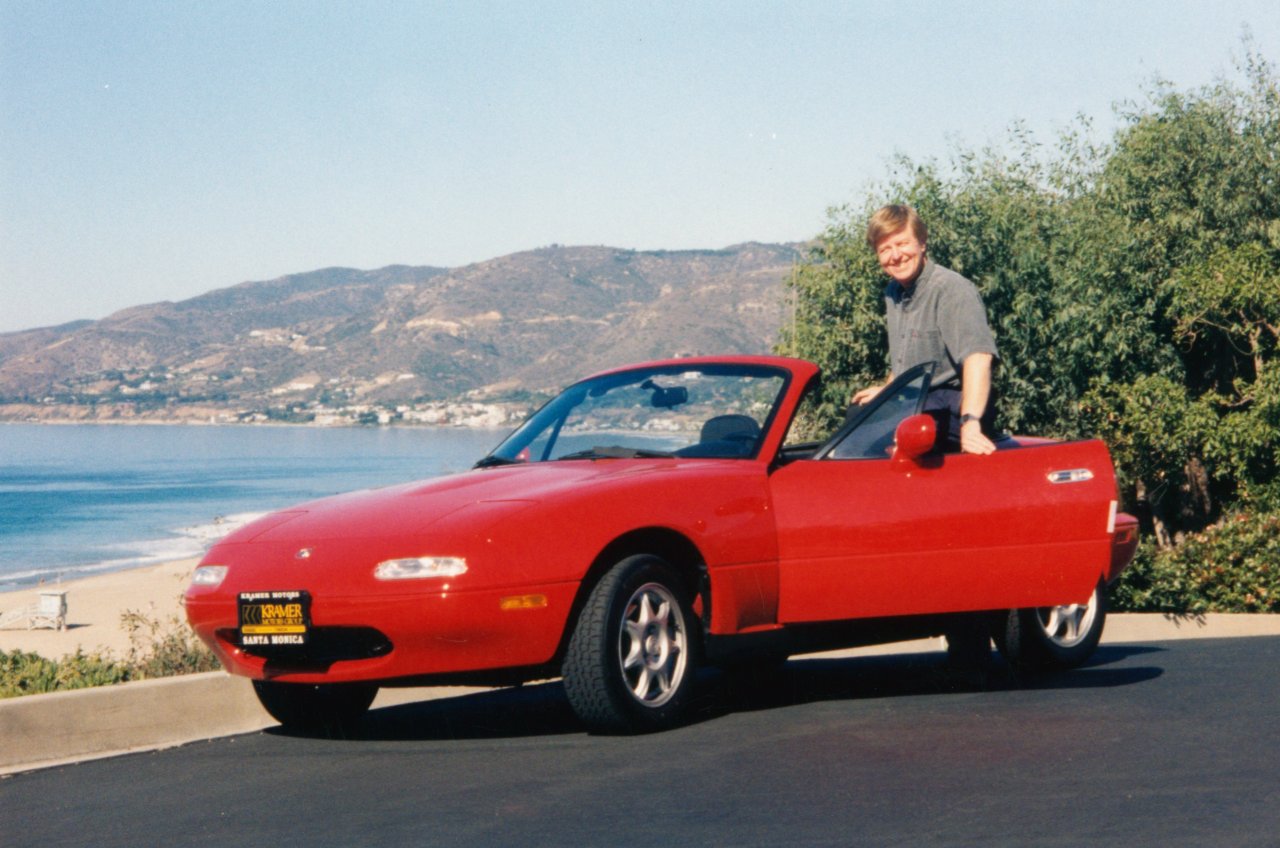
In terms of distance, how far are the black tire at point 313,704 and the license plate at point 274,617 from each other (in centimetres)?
60

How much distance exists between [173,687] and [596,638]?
2144mm

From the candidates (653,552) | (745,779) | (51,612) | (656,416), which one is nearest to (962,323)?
(656,416)

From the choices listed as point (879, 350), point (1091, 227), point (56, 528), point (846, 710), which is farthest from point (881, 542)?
point (56, 528)

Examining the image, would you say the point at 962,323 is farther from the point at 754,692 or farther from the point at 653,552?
the point at 754,692

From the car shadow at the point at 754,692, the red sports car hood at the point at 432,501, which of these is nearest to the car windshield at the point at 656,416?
the red sports car hood at the point at 432,501

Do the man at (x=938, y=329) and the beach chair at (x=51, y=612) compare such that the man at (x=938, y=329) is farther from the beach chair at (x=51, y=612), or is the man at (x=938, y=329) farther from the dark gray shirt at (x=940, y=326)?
the beach chair at (x=51, y=612)

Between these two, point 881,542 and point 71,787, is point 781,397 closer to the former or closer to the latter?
point 881,542

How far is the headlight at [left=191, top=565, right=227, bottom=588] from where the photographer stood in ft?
21.3

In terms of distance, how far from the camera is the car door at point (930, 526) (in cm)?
681

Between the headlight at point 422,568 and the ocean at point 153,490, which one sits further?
the ocean at point 153,490

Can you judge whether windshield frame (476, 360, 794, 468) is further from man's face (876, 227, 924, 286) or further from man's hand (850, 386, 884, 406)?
man's face (876, 227, 924, 286)

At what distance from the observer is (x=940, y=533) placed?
22.9ft

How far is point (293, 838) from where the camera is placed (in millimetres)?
4762

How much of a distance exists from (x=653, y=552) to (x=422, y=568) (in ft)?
3.53
